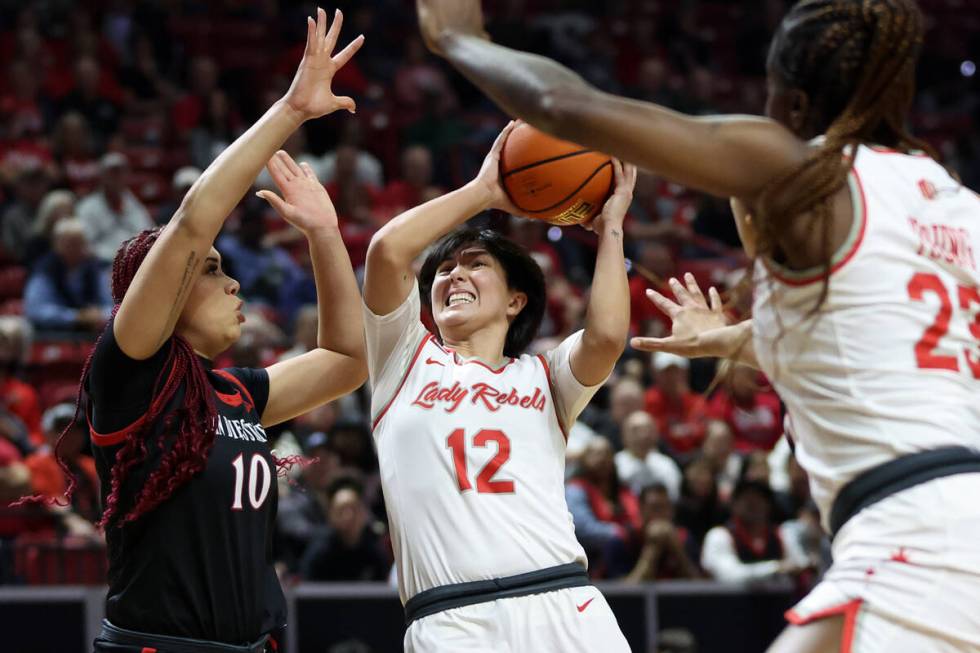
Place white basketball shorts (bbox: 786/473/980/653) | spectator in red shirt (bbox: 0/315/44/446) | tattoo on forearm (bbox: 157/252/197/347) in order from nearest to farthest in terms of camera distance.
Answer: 1. white basketball shorts (bbox: 786/473/980/653)
2. tattoo on forearm (bbox: 157/252/197/347)
3. spectator in red shirt (bbox: 0/315/44/446)

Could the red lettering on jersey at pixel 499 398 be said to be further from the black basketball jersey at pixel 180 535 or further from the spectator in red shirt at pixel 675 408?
the spectator in red shirt at pixel 675 408

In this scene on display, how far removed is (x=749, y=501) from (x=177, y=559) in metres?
5.86

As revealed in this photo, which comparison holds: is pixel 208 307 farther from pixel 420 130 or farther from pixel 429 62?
pixel 429 62

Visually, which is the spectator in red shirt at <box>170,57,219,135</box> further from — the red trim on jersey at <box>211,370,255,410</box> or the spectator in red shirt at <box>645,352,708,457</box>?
the red trim on jersey at <box>211,370,255,410</box>

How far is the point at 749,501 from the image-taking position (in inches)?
352

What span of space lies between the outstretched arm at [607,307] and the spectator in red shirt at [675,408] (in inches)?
252

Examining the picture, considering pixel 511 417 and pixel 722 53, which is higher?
pixel 722 53

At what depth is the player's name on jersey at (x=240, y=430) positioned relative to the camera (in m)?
3.86

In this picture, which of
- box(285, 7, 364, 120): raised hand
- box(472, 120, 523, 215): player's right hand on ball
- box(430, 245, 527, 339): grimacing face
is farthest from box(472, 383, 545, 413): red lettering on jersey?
box(285, 7, 364, 120): raised hand

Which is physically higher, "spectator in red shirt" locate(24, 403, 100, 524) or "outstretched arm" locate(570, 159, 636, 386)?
"outstretched arm" locate(570, 159, 636, 386)

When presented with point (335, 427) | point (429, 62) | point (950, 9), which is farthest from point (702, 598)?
point (950, 9)

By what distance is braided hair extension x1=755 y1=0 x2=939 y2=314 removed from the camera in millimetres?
2533

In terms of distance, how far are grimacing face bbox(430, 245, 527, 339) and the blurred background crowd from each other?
0.20 metres

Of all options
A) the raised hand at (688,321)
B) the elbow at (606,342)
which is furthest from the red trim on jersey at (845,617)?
the elbow at (606,342)
